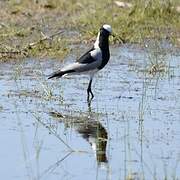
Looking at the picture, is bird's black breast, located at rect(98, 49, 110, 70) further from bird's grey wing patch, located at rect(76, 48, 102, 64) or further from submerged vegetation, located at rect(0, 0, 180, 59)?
A: submerged vegetation, located at rect(0, 0, 180, 59)

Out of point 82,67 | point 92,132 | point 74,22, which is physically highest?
point 74,22

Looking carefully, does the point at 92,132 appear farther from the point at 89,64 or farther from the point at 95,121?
the point at 89,64

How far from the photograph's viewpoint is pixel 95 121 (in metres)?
8.35

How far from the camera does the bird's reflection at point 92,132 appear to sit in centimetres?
718

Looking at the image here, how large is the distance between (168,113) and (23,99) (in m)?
1.65

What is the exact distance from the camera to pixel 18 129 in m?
7.92

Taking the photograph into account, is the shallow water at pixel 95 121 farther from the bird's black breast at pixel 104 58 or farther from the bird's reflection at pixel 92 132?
the bird's black breast at pixel 104 58

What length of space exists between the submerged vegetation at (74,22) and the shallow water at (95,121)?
69 centimetres

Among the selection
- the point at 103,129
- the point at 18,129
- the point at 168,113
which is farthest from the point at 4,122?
the point at 168,113

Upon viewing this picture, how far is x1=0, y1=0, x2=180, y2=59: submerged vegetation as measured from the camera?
12.1 meters

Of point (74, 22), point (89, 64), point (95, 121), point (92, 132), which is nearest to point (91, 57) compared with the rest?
point (89, 64)

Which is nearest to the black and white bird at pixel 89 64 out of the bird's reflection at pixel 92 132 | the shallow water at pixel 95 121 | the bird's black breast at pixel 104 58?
the bird's black breast at pixel 104 58

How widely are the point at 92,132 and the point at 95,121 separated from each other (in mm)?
447

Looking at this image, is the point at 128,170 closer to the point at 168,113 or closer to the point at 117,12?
the point at 168,113
